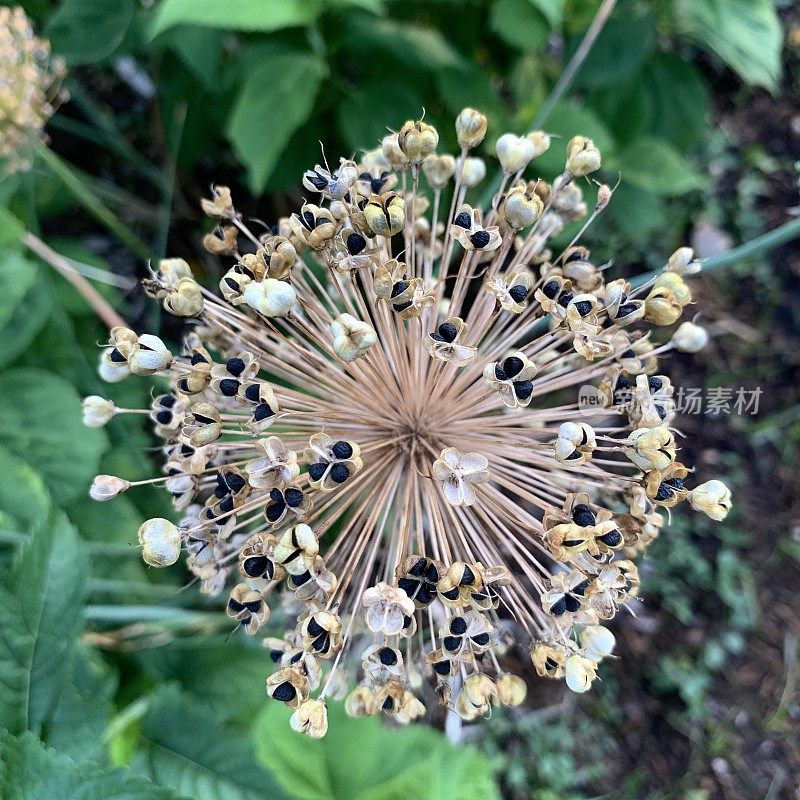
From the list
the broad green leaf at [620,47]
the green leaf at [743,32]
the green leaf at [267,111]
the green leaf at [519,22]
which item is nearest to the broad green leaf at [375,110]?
the green leaf at [267,111]

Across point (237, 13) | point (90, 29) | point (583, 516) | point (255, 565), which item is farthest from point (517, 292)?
point (90, 29)

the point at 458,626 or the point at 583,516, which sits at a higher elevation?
the point at 583,516

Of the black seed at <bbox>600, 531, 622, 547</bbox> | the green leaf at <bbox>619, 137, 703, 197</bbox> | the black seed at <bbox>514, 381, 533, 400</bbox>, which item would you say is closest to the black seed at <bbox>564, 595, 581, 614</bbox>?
the black seed at <bbox>600, 531, 622, 547</bbox>

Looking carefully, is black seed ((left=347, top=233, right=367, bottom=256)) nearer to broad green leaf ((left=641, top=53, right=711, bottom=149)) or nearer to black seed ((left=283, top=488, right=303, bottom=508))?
black seed ((left=283, top=488, right=303, bottom=508))

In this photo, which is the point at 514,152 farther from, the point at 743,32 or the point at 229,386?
the point at 743,32

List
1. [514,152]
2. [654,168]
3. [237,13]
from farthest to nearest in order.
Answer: [654,168], [237,13], [514,152]

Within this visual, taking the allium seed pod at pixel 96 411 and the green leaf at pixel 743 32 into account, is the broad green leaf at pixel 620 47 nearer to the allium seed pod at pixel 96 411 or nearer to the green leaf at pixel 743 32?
the green leaf at pixel 743 32
